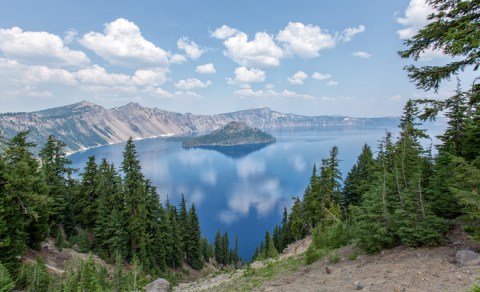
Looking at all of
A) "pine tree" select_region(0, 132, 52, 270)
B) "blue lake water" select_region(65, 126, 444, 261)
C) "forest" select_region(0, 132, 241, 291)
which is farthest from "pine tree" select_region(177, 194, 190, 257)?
"blue lake water" select_region(65, 126, 444, 261)

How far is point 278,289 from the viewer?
436 inches

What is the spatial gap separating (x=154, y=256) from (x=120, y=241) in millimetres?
6180

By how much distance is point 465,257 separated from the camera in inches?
340

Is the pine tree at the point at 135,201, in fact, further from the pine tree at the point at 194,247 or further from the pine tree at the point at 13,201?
the pine tree at the point at 194,247

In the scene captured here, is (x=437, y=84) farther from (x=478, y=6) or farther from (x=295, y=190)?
(x=295, y=190)

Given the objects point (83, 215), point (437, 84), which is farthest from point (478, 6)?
point (83, 215)

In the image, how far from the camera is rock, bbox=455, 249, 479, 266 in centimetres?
848

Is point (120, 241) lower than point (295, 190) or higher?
higher

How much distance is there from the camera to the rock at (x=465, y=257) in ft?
27.8

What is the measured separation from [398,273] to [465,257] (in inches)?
84.2

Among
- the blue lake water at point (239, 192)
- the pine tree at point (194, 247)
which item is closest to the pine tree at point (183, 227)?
the pine tree at point (194, 247)

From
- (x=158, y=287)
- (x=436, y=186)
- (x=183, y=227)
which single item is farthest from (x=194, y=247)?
(x=436, y=186)

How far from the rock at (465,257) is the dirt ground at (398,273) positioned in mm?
156

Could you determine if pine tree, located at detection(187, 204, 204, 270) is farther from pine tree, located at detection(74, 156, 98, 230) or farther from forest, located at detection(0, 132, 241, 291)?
pine tree, located at detection(74, 156, 98, 230)
